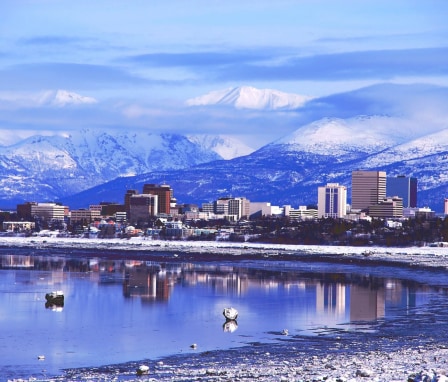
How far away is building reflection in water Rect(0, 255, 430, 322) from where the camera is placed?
58344 mm

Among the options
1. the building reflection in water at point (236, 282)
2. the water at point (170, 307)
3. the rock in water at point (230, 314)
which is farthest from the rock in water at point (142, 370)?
the rock in water at point (230, 314)

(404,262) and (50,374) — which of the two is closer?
(50,374)

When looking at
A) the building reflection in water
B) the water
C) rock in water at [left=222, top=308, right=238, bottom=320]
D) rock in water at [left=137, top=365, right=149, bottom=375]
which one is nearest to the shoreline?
rock in water at [left=137, top=365, right=149, bottom=375]

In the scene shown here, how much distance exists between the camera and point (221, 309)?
181 ft

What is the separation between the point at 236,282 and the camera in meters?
75.8

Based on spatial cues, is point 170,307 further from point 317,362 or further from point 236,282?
point 317,362

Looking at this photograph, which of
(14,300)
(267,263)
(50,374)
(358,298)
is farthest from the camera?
(267,263)

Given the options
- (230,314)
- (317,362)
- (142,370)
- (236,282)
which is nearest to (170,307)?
(230,314)

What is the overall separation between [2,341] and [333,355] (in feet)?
41.4

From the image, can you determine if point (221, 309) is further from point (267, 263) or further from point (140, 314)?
point (267, 263)

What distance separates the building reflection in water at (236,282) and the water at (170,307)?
0.07 meters

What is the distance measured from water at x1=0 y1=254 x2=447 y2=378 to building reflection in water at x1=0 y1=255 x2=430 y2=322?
72mm

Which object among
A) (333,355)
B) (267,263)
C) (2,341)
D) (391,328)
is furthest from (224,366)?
(267,263)

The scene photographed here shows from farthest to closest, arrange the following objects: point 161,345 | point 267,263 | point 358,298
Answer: point 267,263
point 358,298
point 161,345
